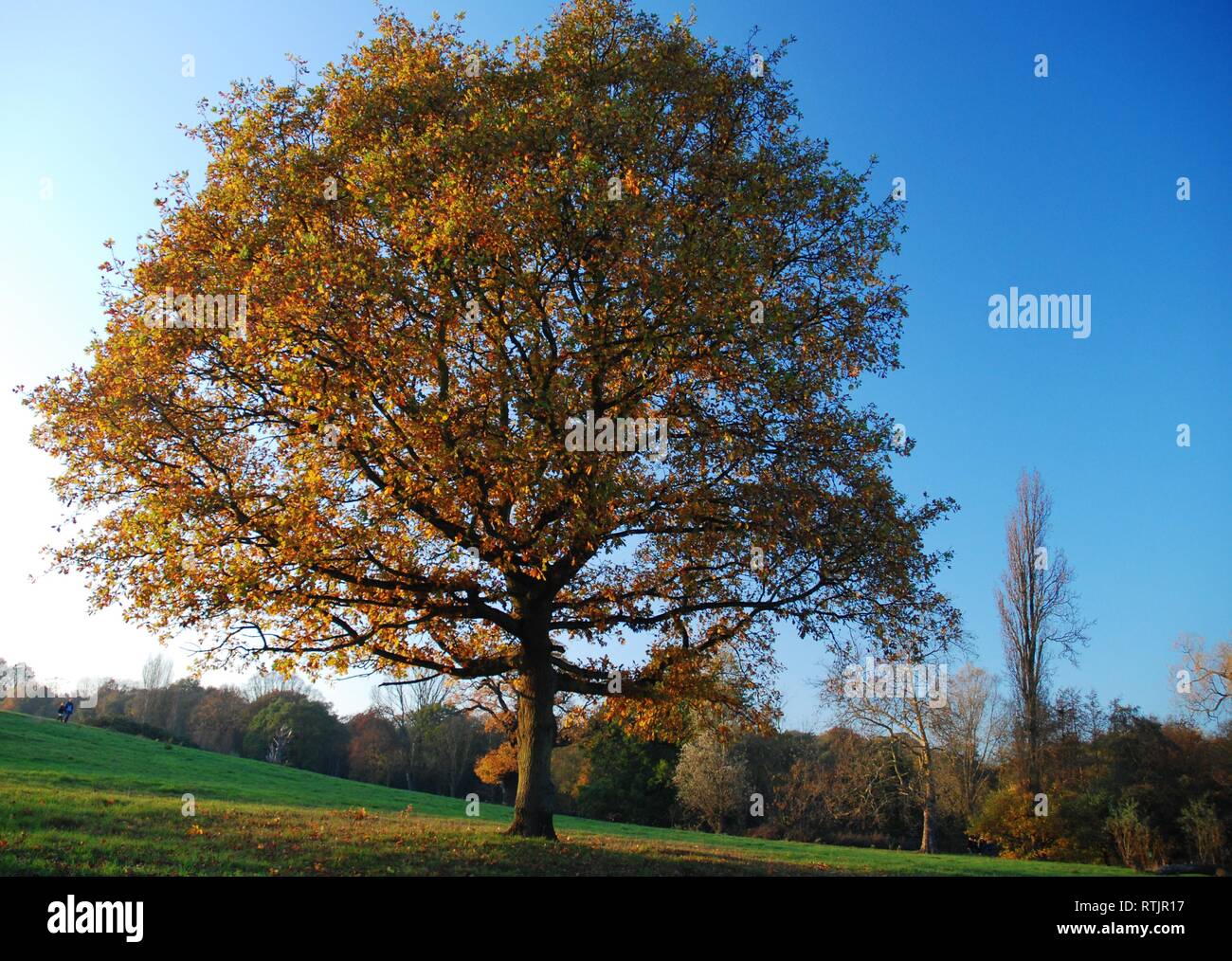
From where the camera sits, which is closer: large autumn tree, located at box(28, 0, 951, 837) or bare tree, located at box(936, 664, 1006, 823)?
large autumn tree, located at box(28, 0, 951, 837)

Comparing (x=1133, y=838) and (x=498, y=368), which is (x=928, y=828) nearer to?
(x=1133, y=838)

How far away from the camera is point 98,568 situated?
16.2m

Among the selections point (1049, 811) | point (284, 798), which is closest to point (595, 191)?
point (284, 798)

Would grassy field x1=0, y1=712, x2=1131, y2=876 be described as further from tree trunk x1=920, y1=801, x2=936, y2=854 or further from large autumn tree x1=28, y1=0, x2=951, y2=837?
tree trunk x1=920, y1=801, x2=936, y2=854

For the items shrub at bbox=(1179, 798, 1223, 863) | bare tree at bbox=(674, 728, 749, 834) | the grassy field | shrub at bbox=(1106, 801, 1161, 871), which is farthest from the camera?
bare tree at bbox=(674, 728, 749, 834)

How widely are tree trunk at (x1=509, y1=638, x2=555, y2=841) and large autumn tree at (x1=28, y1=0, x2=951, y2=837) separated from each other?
0.07 metres

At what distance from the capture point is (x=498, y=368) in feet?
54.3

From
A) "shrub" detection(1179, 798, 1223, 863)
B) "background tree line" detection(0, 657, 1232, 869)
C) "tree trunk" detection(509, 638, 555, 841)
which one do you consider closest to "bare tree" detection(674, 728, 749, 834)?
"background tree line" detection(0, 657, 1232, 869)

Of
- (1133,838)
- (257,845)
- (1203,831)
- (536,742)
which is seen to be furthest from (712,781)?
(257,845)

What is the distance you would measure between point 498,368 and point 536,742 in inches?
349

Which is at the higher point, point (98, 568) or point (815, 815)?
point (98, 568)

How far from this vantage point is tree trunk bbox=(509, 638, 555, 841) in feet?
60.7

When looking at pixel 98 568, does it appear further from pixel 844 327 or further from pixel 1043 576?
pixel 1043 576
